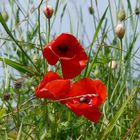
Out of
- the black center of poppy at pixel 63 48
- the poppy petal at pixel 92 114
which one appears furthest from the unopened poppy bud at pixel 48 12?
the poppy petal at pixel 92 114

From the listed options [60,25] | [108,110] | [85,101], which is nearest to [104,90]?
[85,101]

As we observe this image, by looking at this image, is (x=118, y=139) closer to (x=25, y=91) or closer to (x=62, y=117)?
(x=62, y=117)

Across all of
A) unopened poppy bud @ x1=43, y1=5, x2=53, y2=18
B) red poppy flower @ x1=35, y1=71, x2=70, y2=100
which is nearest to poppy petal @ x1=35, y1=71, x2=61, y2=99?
red poppy flower @ x1=35, y1=71, x2=70, y2=100

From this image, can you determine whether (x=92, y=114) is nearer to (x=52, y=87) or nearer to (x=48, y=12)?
(x=52, y=87)

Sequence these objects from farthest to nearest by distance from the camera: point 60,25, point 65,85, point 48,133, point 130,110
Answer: point 60,25
point 130,110
point 48,133
point 65,85

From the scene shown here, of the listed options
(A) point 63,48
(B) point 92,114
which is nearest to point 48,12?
(A) point 63,48

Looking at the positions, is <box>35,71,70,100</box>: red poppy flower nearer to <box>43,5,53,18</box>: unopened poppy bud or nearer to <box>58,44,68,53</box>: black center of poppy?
<box>58,44,68,53</box>: black center of poppy
